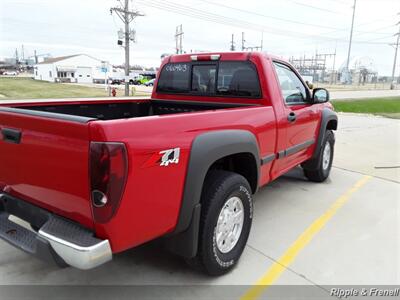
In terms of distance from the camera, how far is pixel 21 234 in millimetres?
2428

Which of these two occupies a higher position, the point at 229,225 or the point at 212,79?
the point at 212,79

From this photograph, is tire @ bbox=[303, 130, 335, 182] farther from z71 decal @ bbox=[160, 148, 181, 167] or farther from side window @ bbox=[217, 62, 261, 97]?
z71 decal @ bbox=[160, 148, 181, 167]

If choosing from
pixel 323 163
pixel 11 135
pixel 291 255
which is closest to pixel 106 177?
→ pixel 11 135

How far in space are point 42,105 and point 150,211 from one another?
1.96 meters

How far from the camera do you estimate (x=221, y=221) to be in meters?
2.96

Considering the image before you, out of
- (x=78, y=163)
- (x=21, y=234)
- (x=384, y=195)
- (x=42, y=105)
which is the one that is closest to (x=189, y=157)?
(x=78, y=163)

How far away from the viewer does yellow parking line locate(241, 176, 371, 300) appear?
288 centimetres

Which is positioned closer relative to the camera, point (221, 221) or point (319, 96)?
point (221, 221)

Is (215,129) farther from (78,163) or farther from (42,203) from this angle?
(42,203)

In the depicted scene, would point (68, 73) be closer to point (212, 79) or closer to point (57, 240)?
point (212, 79)

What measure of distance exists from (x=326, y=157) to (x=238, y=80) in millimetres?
2554

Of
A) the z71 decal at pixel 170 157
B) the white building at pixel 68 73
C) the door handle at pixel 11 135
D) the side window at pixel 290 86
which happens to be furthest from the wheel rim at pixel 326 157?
the white building at pixel 68 73

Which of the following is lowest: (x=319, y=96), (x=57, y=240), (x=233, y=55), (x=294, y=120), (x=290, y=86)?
(x=57, y=240)

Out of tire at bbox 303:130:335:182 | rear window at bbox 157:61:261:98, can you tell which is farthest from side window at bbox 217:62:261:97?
tire at bbox 303:130:335:182
